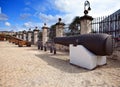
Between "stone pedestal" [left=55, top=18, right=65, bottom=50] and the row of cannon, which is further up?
"stone pedestal" [left=55, top=18, right=65, bottom=50]

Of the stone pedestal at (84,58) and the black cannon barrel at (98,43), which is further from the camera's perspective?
the stone pedestal at (84,58)

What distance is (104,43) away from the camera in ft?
21.0

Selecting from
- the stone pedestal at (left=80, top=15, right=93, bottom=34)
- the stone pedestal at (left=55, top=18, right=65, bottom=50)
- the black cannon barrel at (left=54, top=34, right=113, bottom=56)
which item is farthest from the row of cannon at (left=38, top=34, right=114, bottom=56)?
the stone pedestal at (left=55, top=18, right=65, bottom=50)

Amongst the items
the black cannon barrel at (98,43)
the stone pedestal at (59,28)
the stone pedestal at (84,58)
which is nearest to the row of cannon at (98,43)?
the black cannon barrel at (98,43)

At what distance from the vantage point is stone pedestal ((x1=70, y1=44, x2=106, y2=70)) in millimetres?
6694

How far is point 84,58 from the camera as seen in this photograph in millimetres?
6969

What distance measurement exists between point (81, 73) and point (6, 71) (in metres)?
3.12

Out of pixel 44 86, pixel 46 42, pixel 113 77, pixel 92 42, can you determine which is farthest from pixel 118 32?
pixel 46 42

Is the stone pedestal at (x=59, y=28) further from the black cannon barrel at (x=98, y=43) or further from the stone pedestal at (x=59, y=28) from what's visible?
the black cannon barrel at (x=98, y=43)

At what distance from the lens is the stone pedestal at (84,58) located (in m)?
6.69

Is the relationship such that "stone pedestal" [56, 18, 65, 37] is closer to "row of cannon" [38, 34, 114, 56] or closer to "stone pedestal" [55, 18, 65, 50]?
"stone pedestal" [55, 18, 65, 50]

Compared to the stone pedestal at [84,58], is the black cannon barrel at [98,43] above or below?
above

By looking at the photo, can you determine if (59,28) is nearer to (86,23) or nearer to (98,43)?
(86,23)

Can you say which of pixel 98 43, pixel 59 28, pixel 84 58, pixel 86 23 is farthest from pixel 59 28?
pixel 98 43
